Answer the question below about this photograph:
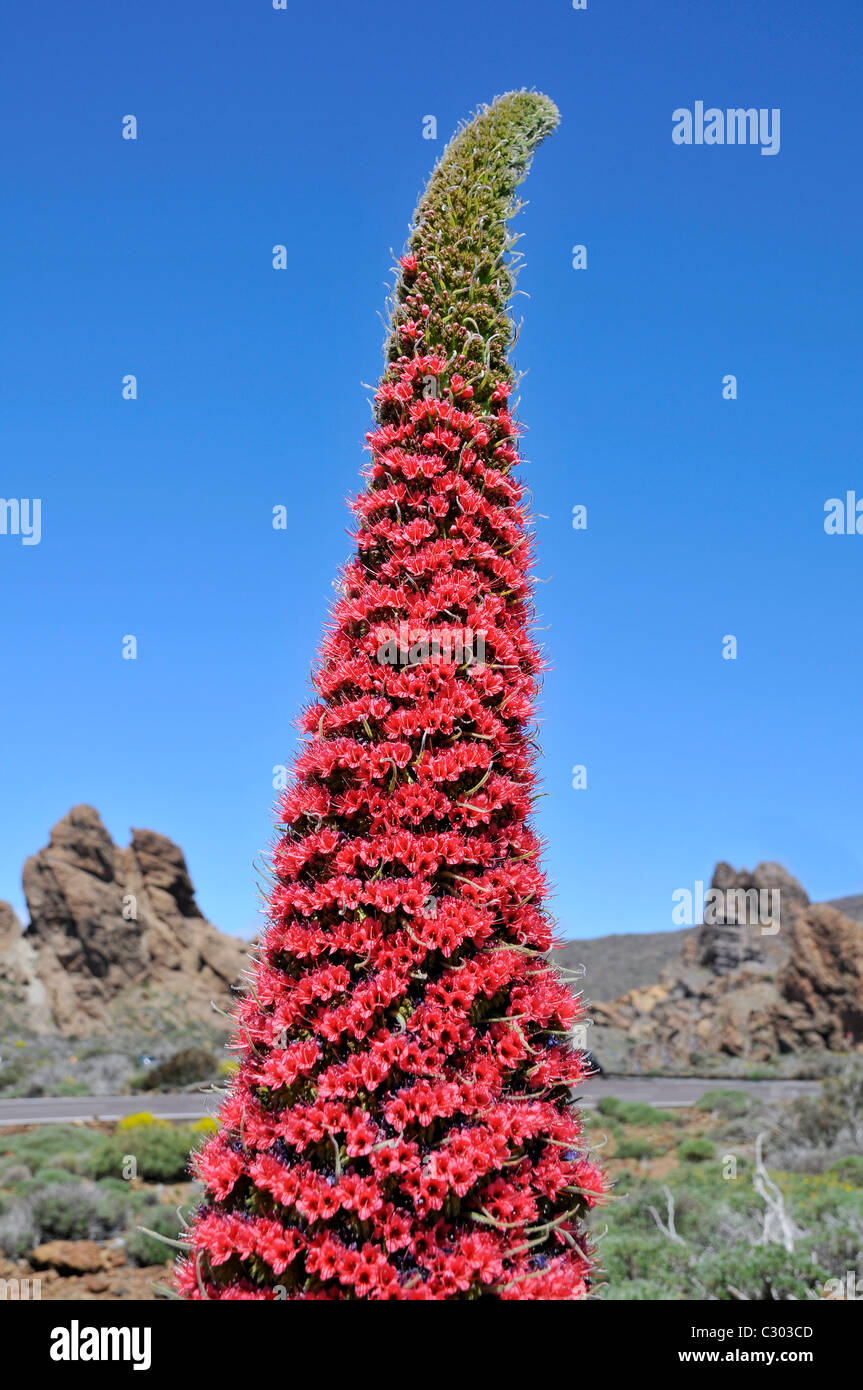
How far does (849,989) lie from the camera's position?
116 ft

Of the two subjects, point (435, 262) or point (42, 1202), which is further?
point (42, 1202)

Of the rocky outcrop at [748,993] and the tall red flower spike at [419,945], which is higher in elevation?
the tall red flower spike at [419,945]

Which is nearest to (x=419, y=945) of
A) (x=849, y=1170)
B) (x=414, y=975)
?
(x=414, y=975)

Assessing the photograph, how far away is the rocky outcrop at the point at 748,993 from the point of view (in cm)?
3562

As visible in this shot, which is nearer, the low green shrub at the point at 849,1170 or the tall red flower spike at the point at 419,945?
the tall red flower spike at the point at 419,945

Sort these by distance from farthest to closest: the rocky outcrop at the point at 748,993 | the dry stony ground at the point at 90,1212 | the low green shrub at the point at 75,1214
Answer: the rocky outcrop at the point at 748,993 < the low green shrub at the point at 75,1214 < the dry stony ground at the point at 90,1212

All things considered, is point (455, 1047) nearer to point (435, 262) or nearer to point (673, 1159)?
point (435, 262)

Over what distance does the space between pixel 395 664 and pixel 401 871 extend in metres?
0.89

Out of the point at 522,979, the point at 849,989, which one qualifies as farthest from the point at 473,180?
the point at 849,989

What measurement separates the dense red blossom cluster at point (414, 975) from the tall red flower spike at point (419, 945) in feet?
0.03

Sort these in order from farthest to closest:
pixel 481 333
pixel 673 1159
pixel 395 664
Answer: pixel 673 1159 → pixel 481 333 → pixel 395 664

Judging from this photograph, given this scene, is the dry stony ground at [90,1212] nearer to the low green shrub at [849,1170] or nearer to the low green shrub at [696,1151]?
the low green shrub at [696,1151]

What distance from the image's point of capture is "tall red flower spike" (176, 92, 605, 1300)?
123 inches

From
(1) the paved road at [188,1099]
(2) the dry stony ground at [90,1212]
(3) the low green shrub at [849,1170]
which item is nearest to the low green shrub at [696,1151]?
(1) the paved road at [188,1099]
